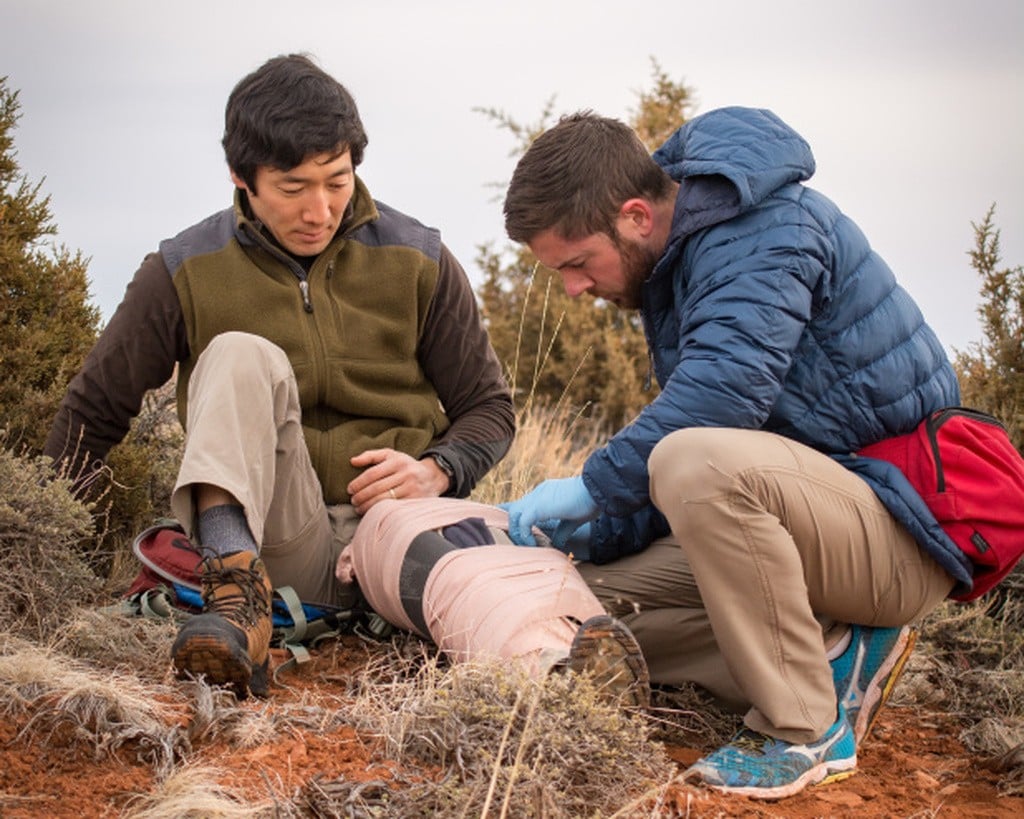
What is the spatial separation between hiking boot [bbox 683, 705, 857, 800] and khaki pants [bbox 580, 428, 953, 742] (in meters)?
0.03

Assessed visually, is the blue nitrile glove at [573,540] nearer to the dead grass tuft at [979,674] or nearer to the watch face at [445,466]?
the watch face at [445,466]

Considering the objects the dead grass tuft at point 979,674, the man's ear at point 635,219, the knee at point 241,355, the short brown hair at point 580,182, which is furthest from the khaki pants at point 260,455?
the dead grass tuft at point 979,674

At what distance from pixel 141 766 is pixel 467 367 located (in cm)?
182

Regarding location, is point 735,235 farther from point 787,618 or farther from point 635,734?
point 635,734

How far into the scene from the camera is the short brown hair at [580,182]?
312cm

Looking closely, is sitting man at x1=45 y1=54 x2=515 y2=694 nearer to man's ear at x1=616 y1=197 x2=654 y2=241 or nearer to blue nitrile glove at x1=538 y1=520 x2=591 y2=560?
blue nitrile glove at x1=538 y1=520 x2=591 y2=560

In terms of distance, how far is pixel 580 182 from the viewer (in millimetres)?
3119

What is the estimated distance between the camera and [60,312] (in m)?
4.38

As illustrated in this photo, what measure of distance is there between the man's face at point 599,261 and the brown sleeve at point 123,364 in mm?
1184

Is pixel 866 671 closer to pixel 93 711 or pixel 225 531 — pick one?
pixel 225 531

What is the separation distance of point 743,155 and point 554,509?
1005 mm

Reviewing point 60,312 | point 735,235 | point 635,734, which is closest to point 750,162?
point 735,235

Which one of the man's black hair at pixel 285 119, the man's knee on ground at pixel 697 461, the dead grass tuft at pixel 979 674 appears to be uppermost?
the man's black hair at pixel 285 119

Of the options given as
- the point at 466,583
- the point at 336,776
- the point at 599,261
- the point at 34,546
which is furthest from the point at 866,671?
the point at 34,546
